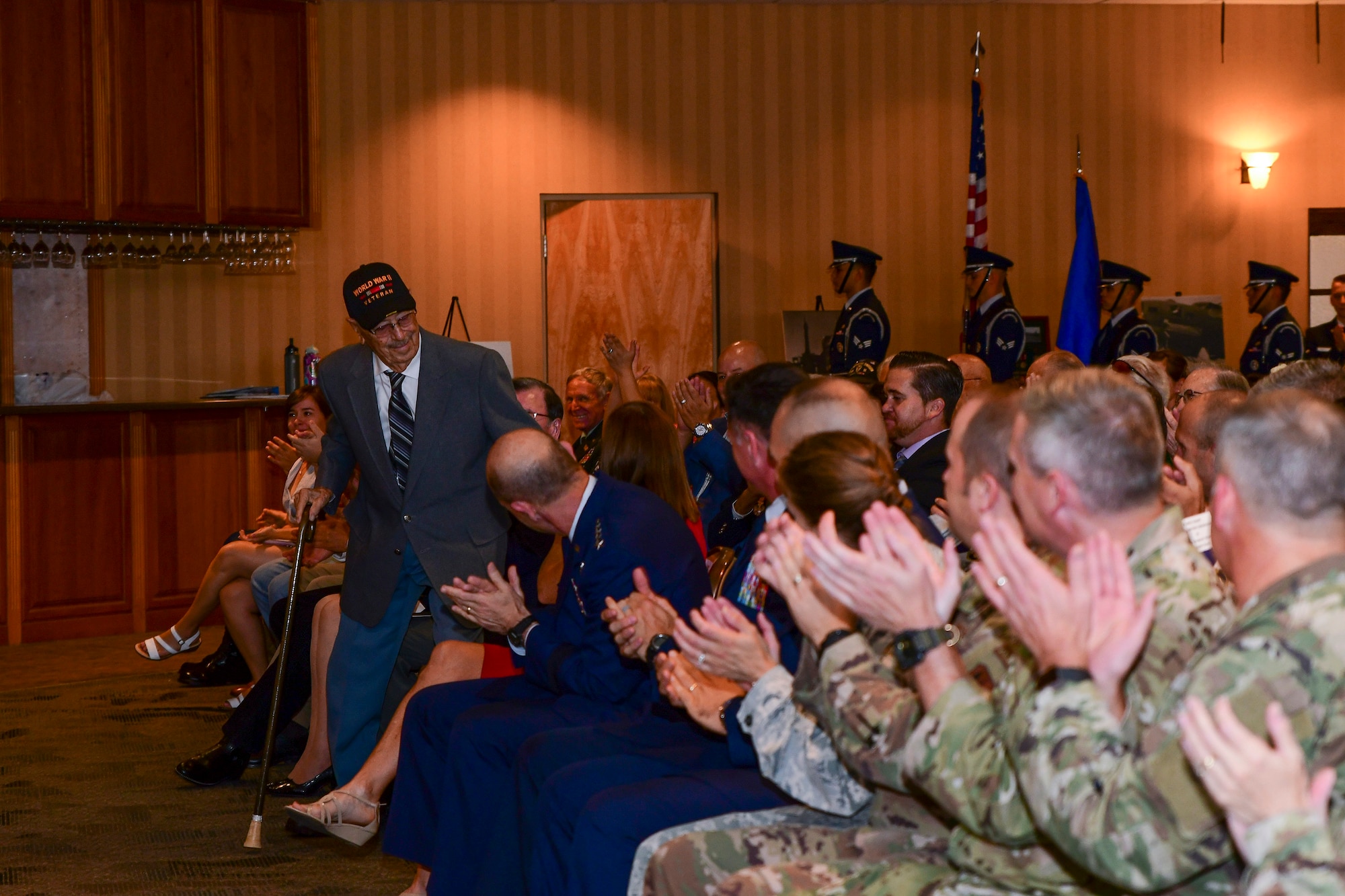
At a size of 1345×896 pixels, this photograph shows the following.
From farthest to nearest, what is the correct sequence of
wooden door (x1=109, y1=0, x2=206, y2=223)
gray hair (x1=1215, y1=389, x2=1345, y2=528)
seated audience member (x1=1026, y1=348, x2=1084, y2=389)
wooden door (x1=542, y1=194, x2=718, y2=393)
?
wooden door (x1=542, y1=194, x2=718, y2=393)
wooden door (x1=109, y1=0, x2=206, y2=223)
seated audience member (x1=1026, y1=348, x2=1084, y2=389)
gray hair (x1=1215, y1=389, x2=1345, y2=528)

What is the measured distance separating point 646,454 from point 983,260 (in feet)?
15.0

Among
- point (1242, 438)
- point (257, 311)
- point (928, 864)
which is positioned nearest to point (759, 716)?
point (928, 864)

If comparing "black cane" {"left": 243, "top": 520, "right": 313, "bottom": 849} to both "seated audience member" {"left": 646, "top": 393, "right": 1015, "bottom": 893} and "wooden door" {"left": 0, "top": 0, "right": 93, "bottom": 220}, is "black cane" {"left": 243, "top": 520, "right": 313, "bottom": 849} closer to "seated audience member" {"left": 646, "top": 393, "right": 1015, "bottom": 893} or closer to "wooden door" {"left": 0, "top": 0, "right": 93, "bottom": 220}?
"seated audience member" {"left": 646, "top": 393, "right": 1015, "bottom": 893}

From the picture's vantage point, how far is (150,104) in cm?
680

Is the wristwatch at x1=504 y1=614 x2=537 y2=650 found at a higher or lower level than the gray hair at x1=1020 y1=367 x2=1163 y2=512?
lower

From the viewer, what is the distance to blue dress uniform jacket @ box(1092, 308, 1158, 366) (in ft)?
25.9

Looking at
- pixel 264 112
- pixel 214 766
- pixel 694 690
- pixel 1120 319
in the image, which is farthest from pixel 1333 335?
pixel 694 690

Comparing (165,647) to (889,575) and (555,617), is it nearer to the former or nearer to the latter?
(555,617)

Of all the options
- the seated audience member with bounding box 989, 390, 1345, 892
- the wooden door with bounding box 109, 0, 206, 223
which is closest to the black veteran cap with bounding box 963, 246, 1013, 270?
the wooden door with bounding box 109, 0, 206, 223

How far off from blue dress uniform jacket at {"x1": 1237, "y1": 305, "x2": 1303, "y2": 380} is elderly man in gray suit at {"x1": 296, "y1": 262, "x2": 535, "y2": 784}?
598 cm

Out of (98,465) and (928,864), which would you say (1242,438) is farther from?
(98,465)

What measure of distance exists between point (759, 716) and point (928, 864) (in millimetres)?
386

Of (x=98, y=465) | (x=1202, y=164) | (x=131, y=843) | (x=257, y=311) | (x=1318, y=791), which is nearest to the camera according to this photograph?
(x=1318, y=791)

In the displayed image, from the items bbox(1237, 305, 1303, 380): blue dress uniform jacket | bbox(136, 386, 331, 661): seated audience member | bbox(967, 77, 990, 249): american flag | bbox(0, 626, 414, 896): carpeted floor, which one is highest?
bbox(967, 77, 990, 249): american flag
